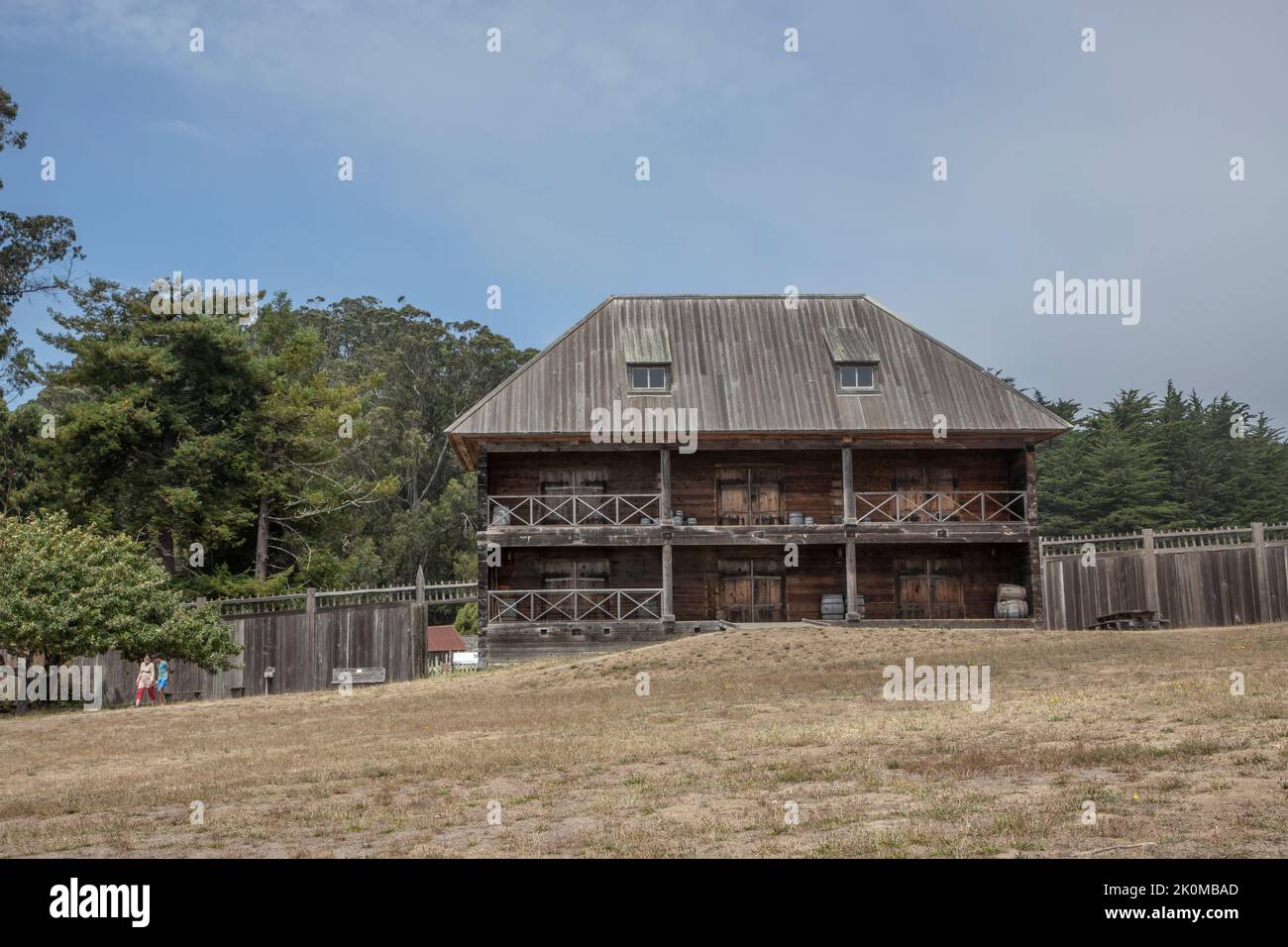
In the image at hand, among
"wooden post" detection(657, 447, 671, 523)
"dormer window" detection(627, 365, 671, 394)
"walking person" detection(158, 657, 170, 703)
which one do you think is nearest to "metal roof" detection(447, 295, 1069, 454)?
"dormer window" detection(627, 365, 671, 394)

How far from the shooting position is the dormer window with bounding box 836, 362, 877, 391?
96.1 feet

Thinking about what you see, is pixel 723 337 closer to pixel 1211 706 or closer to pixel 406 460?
pixel 1211 706

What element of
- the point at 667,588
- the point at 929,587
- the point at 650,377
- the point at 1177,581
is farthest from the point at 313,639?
the point at 1177,581

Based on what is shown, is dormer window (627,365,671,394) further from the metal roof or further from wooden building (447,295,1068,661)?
the metal roof

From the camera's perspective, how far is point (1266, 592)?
26.3 meters

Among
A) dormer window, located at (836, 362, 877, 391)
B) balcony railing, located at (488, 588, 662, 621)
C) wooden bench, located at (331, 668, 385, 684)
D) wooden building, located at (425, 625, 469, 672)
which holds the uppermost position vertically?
dormer window, located at (836, 362, 877, 391)

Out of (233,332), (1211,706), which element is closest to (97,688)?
(233,332)

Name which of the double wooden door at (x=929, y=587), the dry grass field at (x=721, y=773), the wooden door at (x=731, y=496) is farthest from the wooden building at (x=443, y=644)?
the dry grass field at (x=721, y=773)

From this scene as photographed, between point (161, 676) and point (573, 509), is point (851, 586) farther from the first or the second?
point (161, 676)

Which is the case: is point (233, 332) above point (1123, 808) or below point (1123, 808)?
above

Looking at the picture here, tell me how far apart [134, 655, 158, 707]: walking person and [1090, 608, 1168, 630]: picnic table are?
20.5 metres

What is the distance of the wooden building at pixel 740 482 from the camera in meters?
27.9

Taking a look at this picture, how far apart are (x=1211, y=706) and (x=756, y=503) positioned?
18.2 meters

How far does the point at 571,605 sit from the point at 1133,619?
12717 millimetres
